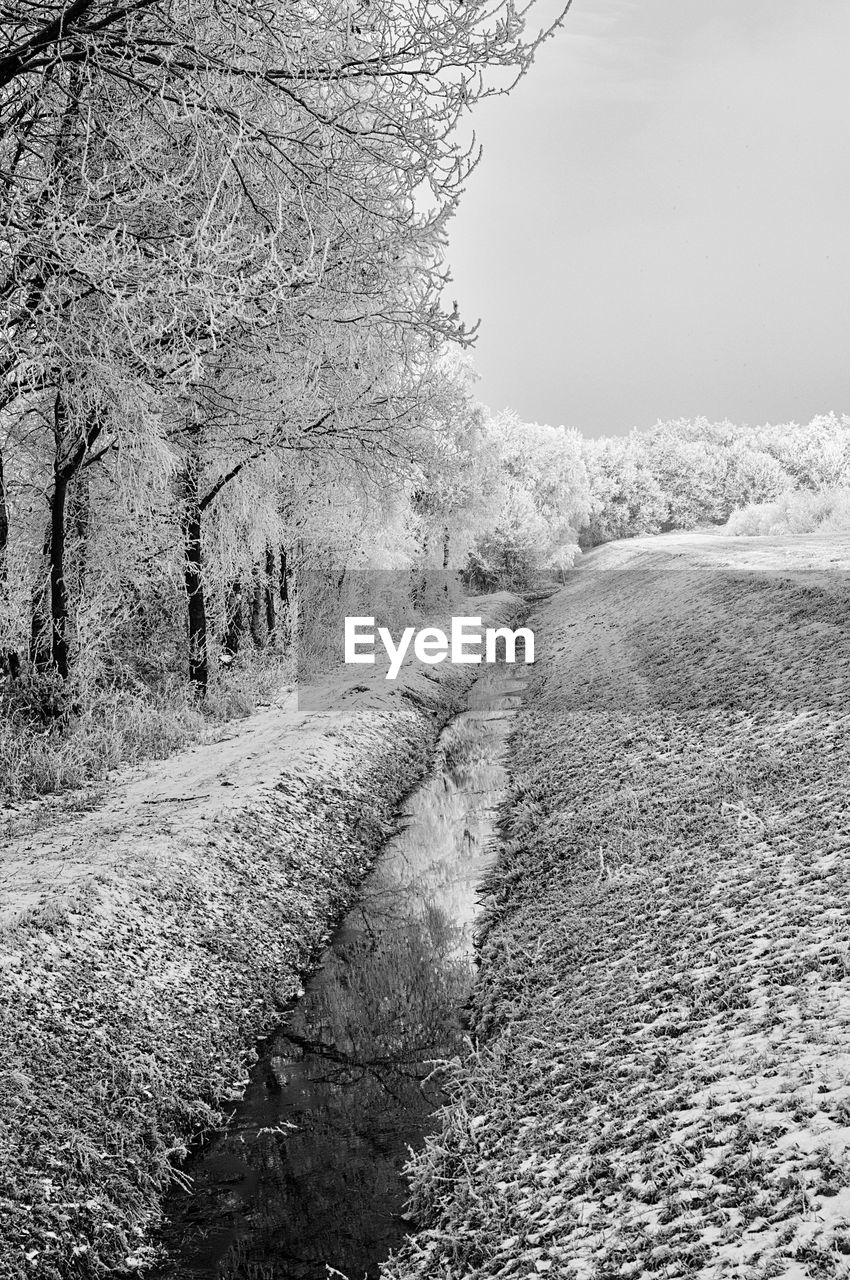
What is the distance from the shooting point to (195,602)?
16828 mm

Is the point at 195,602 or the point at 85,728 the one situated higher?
the point at 195,602

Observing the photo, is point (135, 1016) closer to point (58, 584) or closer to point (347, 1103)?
point (347, 1103)

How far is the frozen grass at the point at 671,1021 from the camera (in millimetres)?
3752

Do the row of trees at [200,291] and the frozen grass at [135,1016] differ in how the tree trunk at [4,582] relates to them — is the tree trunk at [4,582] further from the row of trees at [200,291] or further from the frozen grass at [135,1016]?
the frozen grass at [135,1016]

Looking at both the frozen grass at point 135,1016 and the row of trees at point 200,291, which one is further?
the row of trees at point 200,291

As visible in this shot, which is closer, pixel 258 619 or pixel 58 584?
pixel 58 584

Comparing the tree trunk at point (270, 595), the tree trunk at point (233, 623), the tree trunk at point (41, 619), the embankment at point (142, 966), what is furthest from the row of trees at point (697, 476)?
the embankment at point (142, 966)

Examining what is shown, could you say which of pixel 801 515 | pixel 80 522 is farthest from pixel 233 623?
pixel 801 515

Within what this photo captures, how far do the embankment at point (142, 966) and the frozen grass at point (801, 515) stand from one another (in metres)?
28.9

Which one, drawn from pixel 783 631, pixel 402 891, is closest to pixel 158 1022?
pixel 402 891

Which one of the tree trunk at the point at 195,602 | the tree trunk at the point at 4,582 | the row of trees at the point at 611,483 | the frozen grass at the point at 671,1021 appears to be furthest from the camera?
the row of trees at the point at 611,483

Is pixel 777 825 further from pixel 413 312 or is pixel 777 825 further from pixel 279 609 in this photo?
pixel 279 609

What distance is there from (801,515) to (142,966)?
1754 inches

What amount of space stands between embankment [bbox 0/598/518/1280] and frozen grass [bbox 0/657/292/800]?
0.57 m
